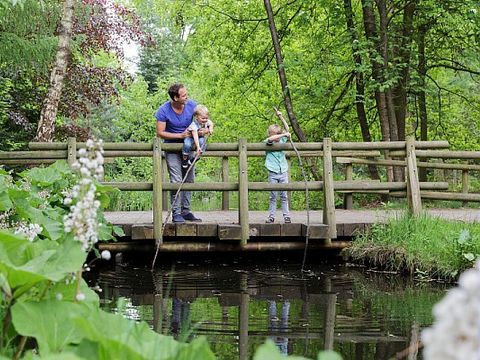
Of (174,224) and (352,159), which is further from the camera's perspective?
(352,159)

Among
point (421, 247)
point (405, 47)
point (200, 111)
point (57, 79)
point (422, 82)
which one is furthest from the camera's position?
point (422, 82)

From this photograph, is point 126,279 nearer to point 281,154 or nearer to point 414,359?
point 281,154

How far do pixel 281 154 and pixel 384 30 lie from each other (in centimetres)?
490

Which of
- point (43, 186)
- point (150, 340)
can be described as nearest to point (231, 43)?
point (43, 186)

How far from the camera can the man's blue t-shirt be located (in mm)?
8133

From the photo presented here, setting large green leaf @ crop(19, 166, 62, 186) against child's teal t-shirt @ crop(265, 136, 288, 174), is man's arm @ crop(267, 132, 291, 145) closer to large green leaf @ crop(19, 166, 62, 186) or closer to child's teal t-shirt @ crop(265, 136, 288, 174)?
child's teal t-shirt @ crop(265, 136, 288, 174)

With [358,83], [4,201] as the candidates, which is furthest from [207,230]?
[358,83]

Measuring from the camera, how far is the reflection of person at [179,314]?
4934 mm

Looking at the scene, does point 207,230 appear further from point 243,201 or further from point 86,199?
point 86,199

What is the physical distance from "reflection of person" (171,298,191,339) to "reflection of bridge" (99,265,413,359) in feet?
0.09

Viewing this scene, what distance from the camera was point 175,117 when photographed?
8180mm

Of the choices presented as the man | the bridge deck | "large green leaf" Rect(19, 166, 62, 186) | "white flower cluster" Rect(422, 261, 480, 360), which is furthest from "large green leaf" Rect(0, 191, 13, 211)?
the bridge deck

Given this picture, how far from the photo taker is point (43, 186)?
5.14 m

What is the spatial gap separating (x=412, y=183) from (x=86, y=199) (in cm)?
775
